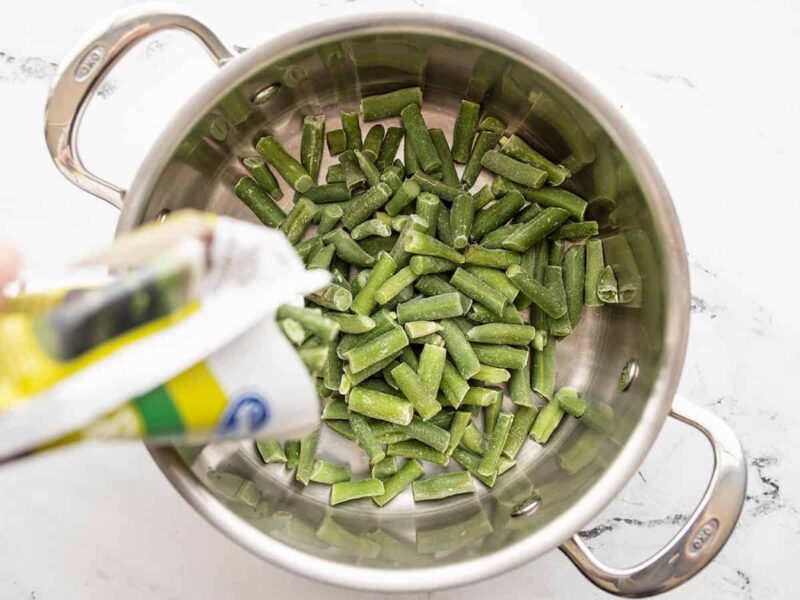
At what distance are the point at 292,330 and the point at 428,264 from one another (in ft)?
1.37

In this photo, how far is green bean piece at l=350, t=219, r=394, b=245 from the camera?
4.69 feet

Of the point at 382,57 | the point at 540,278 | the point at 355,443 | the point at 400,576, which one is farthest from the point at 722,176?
the point at 400,576

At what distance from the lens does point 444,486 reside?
1.43 m

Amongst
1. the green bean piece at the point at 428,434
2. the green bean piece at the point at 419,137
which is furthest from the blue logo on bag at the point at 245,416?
the green bean piece at the point at 419,137

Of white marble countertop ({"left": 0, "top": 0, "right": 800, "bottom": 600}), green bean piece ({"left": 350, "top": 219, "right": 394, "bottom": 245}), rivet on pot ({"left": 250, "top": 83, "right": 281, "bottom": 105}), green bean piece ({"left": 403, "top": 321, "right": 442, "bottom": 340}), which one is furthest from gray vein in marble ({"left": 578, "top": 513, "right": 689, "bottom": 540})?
rivet on pot ({"left": 250, "top": 83, "right": 281, "bottom": 105})

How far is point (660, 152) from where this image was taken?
→ 154 cm

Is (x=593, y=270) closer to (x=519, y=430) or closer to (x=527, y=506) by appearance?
(x=519, y=430)

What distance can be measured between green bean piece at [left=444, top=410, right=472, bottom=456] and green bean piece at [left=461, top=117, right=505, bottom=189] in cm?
47

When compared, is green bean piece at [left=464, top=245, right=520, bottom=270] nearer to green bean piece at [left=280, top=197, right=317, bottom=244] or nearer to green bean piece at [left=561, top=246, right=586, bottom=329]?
green bean piece at [left=561, top=246, right=586, bottom=329]

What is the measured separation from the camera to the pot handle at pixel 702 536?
1.12 metres

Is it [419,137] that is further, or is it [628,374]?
[419,137]

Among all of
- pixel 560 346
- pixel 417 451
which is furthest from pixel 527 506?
pixel 560 346

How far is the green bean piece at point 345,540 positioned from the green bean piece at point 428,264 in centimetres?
50

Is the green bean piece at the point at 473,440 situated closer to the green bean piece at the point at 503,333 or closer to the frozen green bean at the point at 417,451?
the frozen green bean at the point at 417,451
